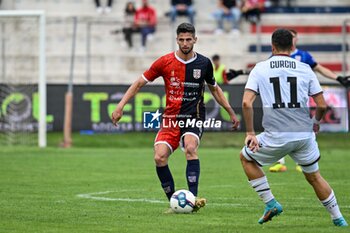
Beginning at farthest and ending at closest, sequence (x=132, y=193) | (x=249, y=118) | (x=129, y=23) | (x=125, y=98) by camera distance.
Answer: (x=129, y=23)
(x=132, y=193)
(x=125, y=98)
(x=249, y=118)

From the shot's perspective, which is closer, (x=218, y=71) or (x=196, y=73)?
(x=196, y=73)

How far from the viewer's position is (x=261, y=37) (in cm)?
3175

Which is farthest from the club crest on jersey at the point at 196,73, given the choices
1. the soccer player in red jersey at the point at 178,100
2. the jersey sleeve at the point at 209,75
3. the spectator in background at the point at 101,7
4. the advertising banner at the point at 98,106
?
the spectator in background at the point at 101,7

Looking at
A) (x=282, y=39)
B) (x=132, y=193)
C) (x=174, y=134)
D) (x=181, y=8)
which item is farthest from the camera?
(x=181, y=8)

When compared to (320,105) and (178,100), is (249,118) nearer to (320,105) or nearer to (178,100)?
(320,105)

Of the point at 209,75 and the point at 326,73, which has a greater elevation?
the point at 209,75

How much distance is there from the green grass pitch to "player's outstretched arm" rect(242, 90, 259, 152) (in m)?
0.91

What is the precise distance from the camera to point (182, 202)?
38.8ft

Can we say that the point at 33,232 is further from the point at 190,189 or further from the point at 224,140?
the point at 224,140

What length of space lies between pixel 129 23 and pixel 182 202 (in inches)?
793

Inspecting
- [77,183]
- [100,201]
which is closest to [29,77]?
[77,183]

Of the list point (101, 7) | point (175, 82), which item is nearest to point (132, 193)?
point (175, 82)

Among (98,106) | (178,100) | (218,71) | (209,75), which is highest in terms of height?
(209,75)

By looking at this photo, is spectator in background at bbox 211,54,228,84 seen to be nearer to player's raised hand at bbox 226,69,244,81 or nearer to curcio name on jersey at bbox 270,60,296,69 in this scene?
player's raised hand at bbox 226,69,244,81
